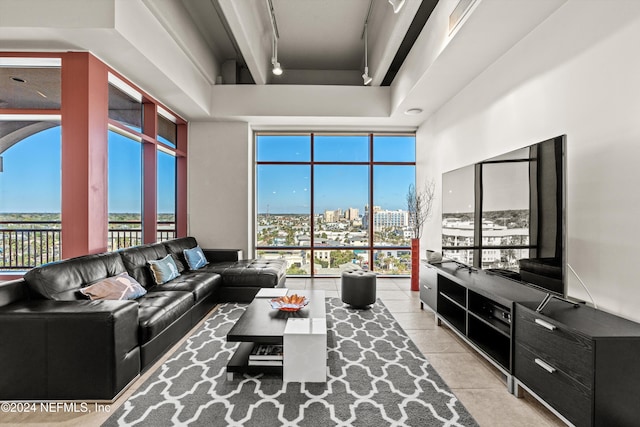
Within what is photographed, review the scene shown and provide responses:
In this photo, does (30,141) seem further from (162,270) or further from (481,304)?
(481,304)

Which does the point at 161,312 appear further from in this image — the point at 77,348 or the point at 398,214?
the point at 398,214

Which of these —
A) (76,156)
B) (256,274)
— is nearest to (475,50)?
(256,274)

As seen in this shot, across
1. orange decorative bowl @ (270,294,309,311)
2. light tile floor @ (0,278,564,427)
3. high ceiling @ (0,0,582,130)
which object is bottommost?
A: light tile floor @ (0,278,564,427)

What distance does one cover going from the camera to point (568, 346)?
1.67 m

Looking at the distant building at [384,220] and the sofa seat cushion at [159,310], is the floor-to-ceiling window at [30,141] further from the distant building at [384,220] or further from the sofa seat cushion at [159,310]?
the distant building at [384,220]

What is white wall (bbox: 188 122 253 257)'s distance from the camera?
18.0 feet

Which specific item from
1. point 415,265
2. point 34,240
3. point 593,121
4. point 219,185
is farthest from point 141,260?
point 593,121

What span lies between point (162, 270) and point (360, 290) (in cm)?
247

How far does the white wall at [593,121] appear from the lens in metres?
1.87

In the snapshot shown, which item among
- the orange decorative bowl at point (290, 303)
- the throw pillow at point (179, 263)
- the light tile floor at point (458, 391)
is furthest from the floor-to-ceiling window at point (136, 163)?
the orange decorative bowl at point (290, 303)

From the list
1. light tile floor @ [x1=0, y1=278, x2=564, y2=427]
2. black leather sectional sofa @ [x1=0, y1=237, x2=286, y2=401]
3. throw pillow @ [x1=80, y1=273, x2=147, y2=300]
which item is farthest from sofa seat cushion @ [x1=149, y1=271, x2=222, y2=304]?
light tile floor @ [x1=0, y1=278, x2=564, y2=427]

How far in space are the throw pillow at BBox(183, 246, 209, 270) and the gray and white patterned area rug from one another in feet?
5.80

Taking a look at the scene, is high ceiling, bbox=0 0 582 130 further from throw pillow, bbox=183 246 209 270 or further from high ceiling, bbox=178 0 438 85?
throw pillow, bbox=183 246 209 270

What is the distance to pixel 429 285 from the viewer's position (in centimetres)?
374
